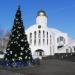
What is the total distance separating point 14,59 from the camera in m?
28.5

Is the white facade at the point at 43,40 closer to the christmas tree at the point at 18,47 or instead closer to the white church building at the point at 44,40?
the white church building at the point at 44,40

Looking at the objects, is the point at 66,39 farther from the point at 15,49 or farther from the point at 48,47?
the point at 15,49

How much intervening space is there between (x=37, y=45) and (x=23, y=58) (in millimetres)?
48989

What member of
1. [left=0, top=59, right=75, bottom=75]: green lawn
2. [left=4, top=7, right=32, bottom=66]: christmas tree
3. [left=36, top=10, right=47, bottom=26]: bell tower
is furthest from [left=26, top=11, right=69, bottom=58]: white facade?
[left=0, top=59, right=75, bottom=75]: green lawn

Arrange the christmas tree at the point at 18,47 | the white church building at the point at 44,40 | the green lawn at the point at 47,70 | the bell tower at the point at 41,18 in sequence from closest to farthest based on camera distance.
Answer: the green lawn at the point at 47,70, the christmas tree at the point at 18,47, the white church building at the point at 44,40, the bell tower at the point at 41,18

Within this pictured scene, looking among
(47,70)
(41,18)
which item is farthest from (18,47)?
(41,18)

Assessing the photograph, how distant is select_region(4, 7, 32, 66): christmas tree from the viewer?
28.6 m

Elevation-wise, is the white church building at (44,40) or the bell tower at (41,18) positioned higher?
the bell tower at (41,18)

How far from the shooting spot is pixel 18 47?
2877 cm

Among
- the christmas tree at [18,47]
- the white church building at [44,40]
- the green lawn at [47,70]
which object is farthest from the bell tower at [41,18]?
the green lawn at [47,70]

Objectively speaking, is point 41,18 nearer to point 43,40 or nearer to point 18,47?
point 43,40

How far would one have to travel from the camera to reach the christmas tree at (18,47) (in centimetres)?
2858

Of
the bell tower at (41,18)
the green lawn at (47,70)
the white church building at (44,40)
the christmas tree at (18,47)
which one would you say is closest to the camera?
the green lawn at (47,70)

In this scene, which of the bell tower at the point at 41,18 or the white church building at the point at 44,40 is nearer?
the white church building at the point at 44,40
